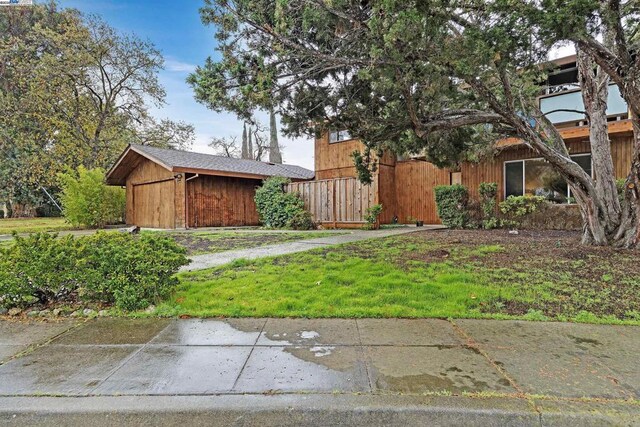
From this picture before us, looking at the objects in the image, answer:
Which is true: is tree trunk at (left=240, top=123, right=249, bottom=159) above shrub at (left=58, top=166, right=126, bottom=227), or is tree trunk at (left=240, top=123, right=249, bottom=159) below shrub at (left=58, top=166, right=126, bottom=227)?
above

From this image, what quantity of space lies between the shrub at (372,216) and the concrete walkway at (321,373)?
884 cm

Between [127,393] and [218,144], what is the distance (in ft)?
118

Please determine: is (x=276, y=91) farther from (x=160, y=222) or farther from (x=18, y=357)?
(x=160, y=222)

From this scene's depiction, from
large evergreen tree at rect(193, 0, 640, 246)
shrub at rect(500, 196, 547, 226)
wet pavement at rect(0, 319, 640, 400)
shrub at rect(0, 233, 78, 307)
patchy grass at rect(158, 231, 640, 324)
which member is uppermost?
large evergreen tree at rect(193, 0, 640, 246)

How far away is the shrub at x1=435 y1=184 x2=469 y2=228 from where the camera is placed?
1131 centimetres

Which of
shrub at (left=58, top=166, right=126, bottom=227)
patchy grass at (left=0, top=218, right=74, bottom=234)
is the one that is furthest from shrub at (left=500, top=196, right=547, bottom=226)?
shrub at (left=58, top=166, right=126, bottom=227)

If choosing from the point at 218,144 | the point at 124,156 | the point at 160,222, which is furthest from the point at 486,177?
the point at 218,144

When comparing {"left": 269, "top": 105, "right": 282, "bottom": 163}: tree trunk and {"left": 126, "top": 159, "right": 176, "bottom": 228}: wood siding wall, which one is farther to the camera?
{"left": 269, "top": 105, "right": 282, "bottom": 163}: tree trunk

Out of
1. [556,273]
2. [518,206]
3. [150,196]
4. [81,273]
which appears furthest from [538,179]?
[150,196]

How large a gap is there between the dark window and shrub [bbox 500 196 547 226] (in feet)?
1.89

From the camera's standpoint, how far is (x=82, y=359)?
2453 millimetres

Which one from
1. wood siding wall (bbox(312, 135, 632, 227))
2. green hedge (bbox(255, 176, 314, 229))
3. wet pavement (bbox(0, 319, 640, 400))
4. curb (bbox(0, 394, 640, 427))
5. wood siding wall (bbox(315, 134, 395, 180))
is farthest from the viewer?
wood siding wall (bbox(315, 134, 395, 180))

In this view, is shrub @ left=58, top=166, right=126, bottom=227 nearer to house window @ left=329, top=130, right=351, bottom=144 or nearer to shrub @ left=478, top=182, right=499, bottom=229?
house window @ left=329, top=130, right=351, bottom=144

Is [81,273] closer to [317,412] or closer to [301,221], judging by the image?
[317,412]
